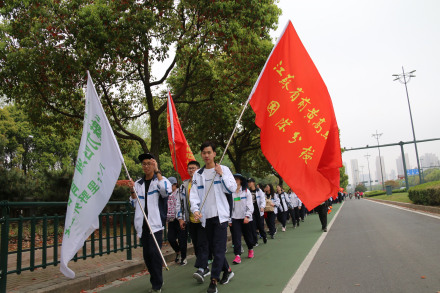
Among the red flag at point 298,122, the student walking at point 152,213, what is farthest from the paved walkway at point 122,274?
the red flag at point 298,122

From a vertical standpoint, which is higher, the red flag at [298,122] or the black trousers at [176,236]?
the red flag at [298,122]

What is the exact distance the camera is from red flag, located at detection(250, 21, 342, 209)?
4891 millimetres

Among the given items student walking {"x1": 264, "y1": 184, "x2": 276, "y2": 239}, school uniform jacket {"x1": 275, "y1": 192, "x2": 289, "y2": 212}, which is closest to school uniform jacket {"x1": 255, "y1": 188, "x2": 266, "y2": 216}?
student walking {"x1": 264, "y1": 184, "x2": 276, "y2": 239}

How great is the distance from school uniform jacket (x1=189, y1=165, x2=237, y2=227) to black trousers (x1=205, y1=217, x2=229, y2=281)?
8 centimetres

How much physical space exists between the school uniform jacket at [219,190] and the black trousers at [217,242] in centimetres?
8

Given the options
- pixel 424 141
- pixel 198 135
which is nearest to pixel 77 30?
pixel 198 135

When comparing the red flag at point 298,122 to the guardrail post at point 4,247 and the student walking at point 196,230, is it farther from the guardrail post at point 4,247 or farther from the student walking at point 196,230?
the guardrail post at point 4,247

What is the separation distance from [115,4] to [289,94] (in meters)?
6.82

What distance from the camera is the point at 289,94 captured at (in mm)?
5215

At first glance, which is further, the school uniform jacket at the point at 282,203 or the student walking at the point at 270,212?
the school uniform jacket at the point at 282,203

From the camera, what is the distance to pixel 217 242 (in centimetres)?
495

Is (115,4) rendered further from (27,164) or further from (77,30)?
(27,164)

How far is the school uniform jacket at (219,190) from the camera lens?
501 cm

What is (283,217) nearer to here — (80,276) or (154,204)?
(80,276)
